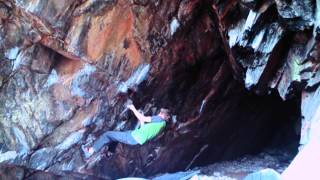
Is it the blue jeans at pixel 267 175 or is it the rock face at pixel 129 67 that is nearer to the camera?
the blue jeans at pixel 267 175

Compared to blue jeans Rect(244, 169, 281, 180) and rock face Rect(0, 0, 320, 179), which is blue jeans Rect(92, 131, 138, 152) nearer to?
rock face Rect(0, 0, 320, 179)

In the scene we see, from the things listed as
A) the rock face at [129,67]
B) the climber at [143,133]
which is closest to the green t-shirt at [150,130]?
the climber at [143,133]

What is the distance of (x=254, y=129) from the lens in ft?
49.0

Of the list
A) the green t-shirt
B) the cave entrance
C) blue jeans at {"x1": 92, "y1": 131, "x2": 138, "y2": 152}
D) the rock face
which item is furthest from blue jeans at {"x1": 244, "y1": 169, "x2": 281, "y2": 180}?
the cave entrance

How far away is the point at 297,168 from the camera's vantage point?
5957 millimetres

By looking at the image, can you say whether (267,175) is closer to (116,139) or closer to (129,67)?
(116,139)

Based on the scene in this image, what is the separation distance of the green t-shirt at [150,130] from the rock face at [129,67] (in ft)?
5.56

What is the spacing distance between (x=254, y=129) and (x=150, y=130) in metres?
6.86

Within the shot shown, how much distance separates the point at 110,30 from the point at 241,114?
592 cm

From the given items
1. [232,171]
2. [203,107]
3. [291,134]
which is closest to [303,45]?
[203,107]

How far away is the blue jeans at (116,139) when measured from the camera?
30.7 feet

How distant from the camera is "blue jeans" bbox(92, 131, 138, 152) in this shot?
9.34 m

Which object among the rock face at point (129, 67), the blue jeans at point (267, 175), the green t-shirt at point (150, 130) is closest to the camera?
the blue jeans at point (267, 175)

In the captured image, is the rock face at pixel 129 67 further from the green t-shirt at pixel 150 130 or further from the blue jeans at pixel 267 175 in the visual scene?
the blue jeans at pixel 267 175
